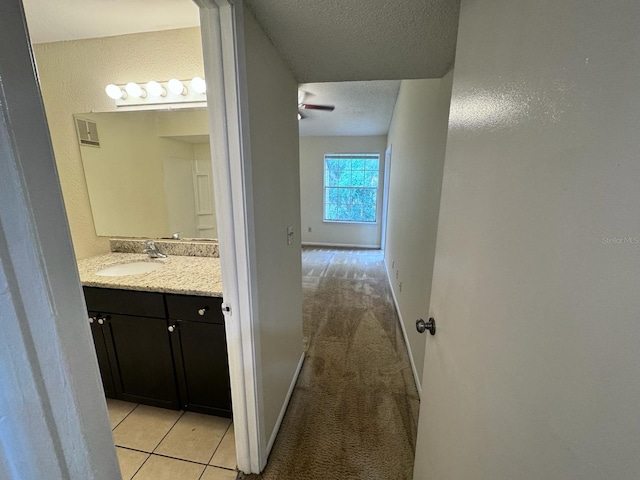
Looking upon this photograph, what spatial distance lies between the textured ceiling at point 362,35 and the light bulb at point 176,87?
72 centimetres

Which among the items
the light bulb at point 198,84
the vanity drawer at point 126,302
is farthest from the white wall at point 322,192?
the vanity drawer at point 126,302

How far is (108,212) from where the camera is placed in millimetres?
1947

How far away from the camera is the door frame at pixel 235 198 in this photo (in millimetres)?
885

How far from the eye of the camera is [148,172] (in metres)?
1.92

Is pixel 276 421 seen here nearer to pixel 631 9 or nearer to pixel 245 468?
pixel 245 468

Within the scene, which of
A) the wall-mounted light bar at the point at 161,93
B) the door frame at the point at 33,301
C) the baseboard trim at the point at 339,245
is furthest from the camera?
the baseboard trim at the point at 339,245

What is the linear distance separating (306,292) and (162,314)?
2.19 meters

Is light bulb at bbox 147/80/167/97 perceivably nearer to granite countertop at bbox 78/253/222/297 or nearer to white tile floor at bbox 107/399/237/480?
granite countertop at bbox 78/253/222/297

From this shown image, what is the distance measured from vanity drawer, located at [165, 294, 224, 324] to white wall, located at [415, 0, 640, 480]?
1.11m

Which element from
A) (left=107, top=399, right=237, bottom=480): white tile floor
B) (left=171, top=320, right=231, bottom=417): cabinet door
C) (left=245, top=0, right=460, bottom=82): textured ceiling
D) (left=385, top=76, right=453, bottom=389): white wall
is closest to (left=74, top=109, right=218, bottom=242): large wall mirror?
(left=171, top=320, right=231, bottom=417): cabinet door

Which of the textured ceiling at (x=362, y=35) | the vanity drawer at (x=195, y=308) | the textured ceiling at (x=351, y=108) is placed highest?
the textured ceiling at (x=351, y=108)

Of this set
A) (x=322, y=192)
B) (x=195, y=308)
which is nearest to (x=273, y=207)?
(x=195, y=308)

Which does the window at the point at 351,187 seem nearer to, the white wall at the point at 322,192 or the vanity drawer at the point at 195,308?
the white wall at the point at 322,192

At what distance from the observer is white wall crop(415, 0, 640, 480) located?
1.07 feet
